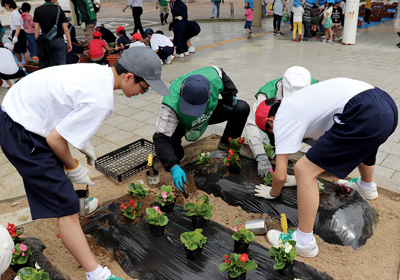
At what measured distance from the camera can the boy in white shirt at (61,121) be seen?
2002mm

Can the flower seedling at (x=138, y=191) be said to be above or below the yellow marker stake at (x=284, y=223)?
Answer: above

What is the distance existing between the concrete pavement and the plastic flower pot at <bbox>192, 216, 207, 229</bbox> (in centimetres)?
162

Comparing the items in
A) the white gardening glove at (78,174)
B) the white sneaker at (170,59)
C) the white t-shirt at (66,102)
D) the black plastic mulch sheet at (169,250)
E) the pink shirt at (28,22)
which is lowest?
the black plastic mulch sheet at (169,250)

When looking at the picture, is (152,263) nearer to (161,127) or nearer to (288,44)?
(161,127)

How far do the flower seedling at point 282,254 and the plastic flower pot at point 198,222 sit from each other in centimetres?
67

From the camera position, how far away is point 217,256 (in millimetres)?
2498

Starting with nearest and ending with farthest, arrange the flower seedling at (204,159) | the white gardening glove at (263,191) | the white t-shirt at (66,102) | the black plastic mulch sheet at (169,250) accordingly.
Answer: the white t-shirt at (66,102)
the black plastic mulch sheet at (169,250)
the white gardening glove at (263,191)
the flower seedling at (204,159)

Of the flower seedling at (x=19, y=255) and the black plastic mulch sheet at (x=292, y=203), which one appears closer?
the flower seedling at (x=19, y=255)

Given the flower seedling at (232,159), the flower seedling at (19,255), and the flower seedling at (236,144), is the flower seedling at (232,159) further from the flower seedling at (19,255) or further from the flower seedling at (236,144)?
the flower seedling at (19,255)

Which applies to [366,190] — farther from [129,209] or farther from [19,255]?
[19,255]

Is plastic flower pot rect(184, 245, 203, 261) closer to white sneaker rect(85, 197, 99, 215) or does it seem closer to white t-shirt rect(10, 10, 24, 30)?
white sneaker rect(85, 197, 99, 215)

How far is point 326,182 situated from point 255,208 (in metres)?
0.77

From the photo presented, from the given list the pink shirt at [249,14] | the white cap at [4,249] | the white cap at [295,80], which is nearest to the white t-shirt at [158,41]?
the pink shirt at [249,14]

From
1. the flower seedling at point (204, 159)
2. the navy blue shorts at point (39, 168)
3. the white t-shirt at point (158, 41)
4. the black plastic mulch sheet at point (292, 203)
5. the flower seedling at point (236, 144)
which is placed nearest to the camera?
the navy blue shorts at point (39, 168)
